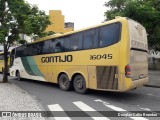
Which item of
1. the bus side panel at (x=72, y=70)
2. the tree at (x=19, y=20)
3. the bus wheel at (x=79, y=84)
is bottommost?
the bus wheel at (x=79, y=84)

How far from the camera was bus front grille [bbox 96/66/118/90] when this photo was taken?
9172 millimetres

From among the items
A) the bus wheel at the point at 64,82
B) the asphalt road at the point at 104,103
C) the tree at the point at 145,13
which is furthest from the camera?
the tree at the point at 145,13

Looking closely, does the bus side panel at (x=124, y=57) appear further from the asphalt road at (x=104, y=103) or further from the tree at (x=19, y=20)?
the tree at (x=19, y=20)

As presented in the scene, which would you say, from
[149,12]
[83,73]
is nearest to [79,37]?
[83,73]

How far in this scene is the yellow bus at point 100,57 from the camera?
8984mm

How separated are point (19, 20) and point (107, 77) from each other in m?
8.34

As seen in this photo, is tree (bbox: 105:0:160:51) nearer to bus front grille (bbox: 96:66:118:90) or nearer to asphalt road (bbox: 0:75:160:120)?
asphalt road (bbox: 0:75:160:120)

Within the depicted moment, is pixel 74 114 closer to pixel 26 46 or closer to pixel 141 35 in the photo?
pixel 141 35

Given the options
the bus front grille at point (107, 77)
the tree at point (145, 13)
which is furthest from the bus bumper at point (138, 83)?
the tree at point (145, 13)

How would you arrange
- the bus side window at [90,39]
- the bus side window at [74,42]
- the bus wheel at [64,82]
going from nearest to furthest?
the bus side window at [90,39] < the bus side window at [74,42] < the bus wheel at [64,82]

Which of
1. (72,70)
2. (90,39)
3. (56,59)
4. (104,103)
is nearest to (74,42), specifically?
(90,39)

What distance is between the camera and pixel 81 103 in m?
8.93

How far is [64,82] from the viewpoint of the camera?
1231cm

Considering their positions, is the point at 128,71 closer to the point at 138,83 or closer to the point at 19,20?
the point at 138,83
